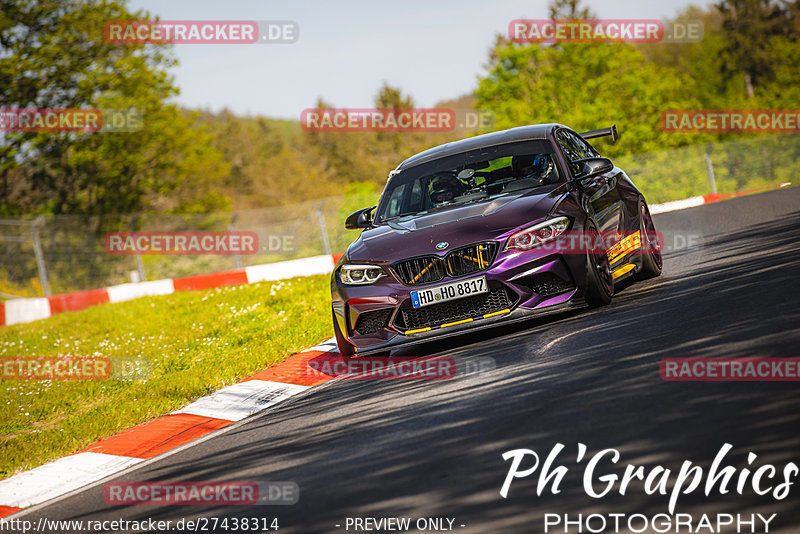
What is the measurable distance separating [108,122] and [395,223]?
35214 millimetres

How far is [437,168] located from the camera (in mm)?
8617

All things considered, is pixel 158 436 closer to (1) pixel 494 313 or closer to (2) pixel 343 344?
(2) pixel 343 344

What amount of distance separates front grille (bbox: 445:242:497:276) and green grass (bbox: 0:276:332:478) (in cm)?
260

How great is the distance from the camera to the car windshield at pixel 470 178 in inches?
319

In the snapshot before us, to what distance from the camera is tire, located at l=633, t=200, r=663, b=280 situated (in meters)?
8.91

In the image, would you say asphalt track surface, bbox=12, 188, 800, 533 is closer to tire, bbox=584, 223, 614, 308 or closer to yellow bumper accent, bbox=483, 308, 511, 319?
tire, bbox=584, 223, 614, 308

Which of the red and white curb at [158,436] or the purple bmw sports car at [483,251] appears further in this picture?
the purple bmw sports car at [483,251]

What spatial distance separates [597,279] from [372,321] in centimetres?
183

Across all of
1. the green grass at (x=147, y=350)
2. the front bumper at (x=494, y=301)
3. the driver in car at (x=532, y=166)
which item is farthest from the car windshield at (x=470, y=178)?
the green grass at (x=147, y=350)

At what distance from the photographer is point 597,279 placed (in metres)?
7.26

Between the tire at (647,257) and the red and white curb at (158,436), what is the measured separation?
3.12 metres

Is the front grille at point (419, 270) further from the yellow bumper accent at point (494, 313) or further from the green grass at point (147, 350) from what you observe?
the green grass at point (147, 350)

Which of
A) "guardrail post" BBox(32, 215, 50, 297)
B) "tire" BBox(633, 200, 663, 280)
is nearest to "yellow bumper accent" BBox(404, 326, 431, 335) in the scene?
"tire" BBox(633, 200, 663, 280)

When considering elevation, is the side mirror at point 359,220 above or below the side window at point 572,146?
below
